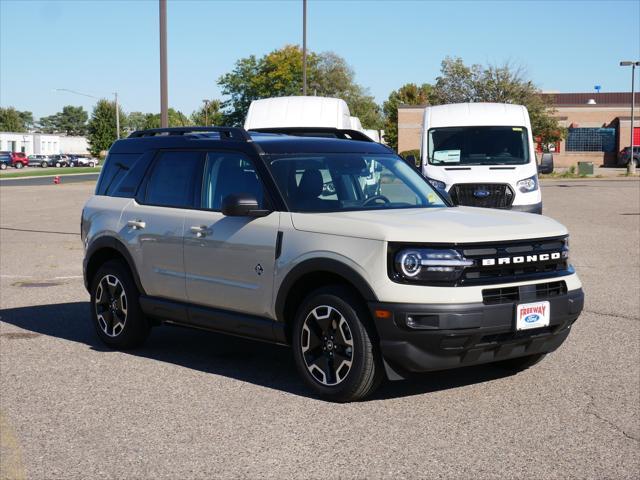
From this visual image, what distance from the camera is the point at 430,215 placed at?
6715 mm

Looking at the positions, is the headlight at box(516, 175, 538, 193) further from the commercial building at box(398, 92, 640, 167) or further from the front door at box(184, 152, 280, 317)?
the commercial building at box(398, 92, 640, 167)

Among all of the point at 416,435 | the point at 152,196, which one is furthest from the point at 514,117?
the point at 416,435

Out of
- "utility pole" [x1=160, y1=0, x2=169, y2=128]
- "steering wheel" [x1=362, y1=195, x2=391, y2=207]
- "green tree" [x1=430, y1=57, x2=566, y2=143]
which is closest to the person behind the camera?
"steering wheel" [x1=362, y1=195, x2=391, y2=207]

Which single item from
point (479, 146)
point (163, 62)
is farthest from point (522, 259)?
point (163, 62)

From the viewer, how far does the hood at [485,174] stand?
16.7m

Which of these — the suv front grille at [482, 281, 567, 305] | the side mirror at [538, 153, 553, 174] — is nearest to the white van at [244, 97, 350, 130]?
the side mirror at [538, 153, 553, 174]

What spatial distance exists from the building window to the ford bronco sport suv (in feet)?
267

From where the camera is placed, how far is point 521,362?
7.20 metres

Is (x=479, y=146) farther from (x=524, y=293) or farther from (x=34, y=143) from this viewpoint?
(x=34, y=143)

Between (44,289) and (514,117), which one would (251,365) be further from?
(514,117)

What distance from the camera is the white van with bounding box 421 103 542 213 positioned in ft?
54.6

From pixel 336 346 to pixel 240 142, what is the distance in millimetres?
1872

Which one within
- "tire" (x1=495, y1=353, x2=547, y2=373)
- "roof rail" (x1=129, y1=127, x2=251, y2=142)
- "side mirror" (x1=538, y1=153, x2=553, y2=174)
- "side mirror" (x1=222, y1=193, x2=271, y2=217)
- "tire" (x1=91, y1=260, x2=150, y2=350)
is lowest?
"tire" (x1=495, y1=353, x2=547, y2=373)

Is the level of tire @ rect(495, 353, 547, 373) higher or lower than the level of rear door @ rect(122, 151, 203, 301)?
lower
